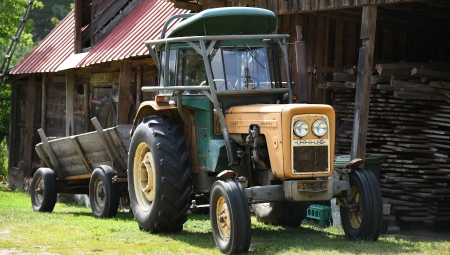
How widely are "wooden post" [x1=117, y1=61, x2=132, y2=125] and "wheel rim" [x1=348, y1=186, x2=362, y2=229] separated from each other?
Result: 328 inches

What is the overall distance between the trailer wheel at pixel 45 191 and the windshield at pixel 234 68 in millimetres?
4572

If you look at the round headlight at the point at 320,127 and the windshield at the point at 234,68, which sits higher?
the windshield at the point at 234,68

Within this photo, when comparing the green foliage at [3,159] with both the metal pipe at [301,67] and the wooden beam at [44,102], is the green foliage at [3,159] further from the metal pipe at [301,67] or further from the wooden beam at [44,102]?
the metal pipe at [301,67]

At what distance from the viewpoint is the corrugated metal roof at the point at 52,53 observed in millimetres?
20438

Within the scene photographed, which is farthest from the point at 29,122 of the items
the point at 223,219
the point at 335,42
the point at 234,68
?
the point at 223,219

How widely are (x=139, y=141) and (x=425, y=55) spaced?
7.83 meters

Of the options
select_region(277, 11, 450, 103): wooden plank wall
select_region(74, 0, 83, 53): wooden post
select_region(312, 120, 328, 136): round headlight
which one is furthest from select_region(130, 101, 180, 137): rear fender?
select_region(74, 0, 83, 53): wooden post

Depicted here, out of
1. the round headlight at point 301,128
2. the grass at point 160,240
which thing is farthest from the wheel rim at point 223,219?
the round headlight at point 301,128

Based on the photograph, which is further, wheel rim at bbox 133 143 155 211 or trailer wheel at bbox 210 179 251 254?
wheel rim at bbox 133 143 155 211

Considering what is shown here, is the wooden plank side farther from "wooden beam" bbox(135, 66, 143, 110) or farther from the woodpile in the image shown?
the woodpile

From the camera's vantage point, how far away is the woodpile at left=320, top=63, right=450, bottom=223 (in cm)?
Answer: 1217

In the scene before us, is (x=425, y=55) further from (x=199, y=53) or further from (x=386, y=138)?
(x=199, y=53)

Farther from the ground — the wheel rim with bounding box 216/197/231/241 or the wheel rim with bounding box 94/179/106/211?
the wheel rim with bounding box 216/197/231/241

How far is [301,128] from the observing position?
8.65 meters
